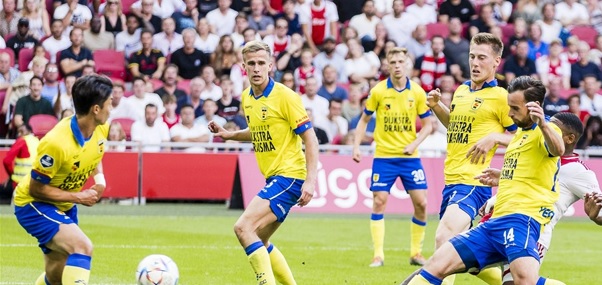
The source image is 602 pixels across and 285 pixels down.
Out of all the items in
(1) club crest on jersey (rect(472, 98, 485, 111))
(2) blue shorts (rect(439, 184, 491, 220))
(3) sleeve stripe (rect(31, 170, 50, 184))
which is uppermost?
(1) club crest on jersey (rect(472, 98, 485, 111))

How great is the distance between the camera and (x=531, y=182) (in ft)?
28.5

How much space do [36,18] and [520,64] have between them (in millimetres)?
10572

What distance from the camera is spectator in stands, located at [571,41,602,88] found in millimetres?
26375

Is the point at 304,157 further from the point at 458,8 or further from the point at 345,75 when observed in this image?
the point at 458,8

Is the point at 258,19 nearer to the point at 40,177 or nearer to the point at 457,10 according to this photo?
the point at 457,10

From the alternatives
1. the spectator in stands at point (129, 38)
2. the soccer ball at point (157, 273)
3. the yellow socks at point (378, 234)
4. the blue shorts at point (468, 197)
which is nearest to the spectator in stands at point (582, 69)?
the spectator in stands at point (129, 38)

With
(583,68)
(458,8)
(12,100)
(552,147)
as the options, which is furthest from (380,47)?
(552,147)

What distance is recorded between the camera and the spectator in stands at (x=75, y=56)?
2270cm

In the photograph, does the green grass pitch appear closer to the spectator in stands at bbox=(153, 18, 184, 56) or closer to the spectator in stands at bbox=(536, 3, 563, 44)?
the spectator in stands at bbox=(153, 18, 184, 56)

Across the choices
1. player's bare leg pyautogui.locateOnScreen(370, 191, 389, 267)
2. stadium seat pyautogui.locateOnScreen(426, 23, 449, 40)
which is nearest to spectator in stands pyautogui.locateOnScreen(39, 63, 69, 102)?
stadium seat pyautogui.locateOnScreen(426, 23, 449, 40)

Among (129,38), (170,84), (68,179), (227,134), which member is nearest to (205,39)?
(129,38)

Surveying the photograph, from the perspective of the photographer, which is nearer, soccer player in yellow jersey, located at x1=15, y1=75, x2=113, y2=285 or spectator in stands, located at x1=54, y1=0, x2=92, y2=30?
soccer player in yellow jersey, located at x1=15, y1=75, x2=113, y2=285

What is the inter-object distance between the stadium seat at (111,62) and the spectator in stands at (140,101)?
4.10 feet

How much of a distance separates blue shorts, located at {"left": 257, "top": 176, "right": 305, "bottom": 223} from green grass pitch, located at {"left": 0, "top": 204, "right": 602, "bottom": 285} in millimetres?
2087
